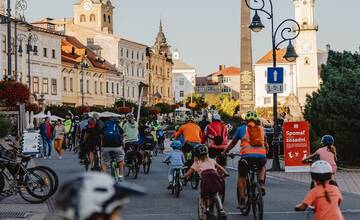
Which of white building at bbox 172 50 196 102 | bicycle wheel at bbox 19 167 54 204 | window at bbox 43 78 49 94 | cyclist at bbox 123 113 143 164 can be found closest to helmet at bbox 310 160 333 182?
bicycle wheel at bbox 19 167 54 204

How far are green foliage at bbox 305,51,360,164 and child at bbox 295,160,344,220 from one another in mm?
16596

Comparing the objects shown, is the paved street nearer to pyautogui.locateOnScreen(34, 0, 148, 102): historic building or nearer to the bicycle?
the bicycle

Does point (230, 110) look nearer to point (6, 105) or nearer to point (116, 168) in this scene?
point (6, 105)

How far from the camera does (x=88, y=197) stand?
9.73 feet

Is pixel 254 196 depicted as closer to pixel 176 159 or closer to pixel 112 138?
pixel 176 159

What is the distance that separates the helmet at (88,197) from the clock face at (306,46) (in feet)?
375

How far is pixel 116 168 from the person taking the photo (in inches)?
696

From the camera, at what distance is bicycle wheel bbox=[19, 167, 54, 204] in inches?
542

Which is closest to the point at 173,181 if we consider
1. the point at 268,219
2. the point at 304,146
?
the point at 268,219

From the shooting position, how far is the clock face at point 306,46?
11525 cm

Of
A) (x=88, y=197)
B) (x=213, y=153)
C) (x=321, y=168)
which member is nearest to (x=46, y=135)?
(x=213, y=153)

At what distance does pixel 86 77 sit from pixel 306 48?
1518 inches

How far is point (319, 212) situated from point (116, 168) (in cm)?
1134

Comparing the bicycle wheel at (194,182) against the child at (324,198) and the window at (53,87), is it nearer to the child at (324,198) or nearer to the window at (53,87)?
the child at (324,198)
